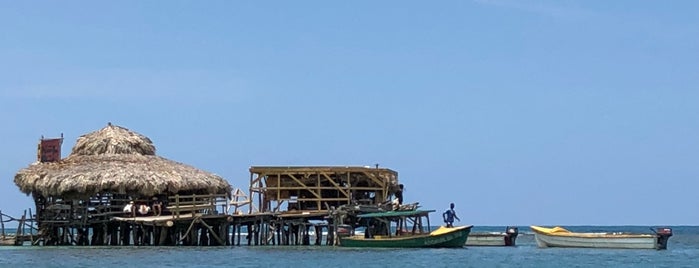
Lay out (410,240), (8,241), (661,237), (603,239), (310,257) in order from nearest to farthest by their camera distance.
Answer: (310,257), (410,240), (661,237), (603,239), (8,241)

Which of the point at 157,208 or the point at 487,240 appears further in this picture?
the point at 487,240

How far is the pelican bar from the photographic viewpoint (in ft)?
146

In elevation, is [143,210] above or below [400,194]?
below

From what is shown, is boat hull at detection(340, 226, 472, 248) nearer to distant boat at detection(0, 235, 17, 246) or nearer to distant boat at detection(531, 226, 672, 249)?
distant boat at detection(531, 226, 672, 249)

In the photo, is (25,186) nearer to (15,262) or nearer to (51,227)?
(51,227)

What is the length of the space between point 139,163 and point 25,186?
4199mm

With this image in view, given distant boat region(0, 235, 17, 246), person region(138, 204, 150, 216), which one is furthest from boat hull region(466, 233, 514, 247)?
distant boat region(0, 235, 17, 246)

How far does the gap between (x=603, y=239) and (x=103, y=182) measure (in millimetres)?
18546

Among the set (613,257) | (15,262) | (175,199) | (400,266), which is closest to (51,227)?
(175,199)

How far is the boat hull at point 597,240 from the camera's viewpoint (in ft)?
158

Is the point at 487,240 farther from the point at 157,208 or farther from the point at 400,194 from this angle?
the point at 157,208

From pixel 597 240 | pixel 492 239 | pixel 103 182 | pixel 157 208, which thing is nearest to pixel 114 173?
pixel 103 182

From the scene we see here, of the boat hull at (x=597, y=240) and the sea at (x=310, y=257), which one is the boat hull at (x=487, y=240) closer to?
the boat hull at (x=597, y=240)

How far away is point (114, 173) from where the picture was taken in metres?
45.3
